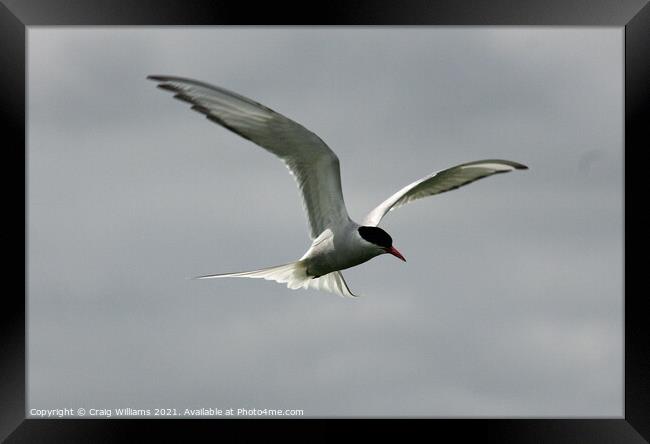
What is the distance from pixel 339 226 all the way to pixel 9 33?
8.81 ft

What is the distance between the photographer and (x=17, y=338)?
5.33m

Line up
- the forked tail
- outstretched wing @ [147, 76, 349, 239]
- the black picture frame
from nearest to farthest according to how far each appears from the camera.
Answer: outstretched wing @ [147, 76, 349, 239], the black picture frame, the forked tail

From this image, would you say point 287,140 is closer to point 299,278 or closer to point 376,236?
point 376,236

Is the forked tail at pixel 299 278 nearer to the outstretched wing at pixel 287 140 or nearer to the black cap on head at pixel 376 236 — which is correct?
the outstretched wing at pixel 287 140

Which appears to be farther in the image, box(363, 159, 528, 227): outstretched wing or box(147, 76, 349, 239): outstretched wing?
box(363, 159, 528, 227): outstretched wing

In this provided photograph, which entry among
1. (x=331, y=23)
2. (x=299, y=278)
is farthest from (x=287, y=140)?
(x=299, y=278)

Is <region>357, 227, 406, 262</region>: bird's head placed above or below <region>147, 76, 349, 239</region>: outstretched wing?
below

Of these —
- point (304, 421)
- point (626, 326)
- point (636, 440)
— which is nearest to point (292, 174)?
point (304, 421)

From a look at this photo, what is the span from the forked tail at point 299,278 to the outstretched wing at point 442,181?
67 centimetres

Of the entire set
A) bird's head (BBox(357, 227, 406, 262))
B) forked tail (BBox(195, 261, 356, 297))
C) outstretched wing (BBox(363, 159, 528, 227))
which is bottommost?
forked tail (BBox(195, 261, 356, 297))

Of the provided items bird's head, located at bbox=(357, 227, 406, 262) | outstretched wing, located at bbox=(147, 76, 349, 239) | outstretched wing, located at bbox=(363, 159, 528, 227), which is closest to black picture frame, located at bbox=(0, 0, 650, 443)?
outstretched wing, located at bbox=(147, 76, 349, 239)

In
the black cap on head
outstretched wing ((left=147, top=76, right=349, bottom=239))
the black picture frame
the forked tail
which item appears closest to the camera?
outstretched wing ((left=147, top=76, right=349, bottom=239))

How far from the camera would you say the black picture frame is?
5.21m

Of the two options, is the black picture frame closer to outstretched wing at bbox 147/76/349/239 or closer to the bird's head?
outstretched wing at bbox 147/76/349/239
